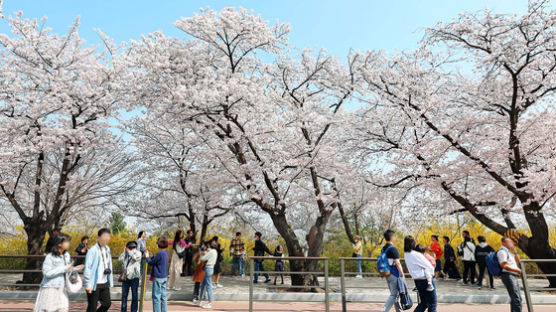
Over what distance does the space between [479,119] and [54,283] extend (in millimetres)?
12174

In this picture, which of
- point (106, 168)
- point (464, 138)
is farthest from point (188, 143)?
point (464, 138)

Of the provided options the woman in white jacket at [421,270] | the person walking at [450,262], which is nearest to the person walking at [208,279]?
the woman in white jacket at [421,270]

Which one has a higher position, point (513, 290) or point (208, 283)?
point (513, 290)

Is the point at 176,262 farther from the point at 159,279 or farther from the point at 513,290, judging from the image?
the point at 513,290

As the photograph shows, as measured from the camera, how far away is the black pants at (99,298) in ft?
20.1

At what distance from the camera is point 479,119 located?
1230 centimetres

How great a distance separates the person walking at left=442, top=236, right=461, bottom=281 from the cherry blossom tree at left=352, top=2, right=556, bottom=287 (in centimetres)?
207

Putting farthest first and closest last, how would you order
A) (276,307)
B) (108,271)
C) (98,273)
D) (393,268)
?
(276,307)
(393,268)
(108,271)
(98,273)

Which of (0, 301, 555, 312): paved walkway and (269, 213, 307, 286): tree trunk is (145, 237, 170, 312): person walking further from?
(269, 213, 307, 286): tree trunk

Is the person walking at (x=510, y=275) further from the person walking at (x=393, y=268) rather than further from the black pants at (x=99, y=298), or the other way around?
the black pants at (x=99, y=298)

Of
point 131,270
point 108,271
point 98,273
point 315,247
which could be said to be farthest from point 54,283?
point 315,247

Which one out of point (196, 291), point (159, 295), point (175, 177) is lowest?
point (196, 291)

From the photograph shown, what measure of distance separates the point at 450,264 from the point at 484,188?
3372mm

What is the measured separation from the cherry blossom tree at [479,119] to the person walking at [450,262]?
2071 mm
